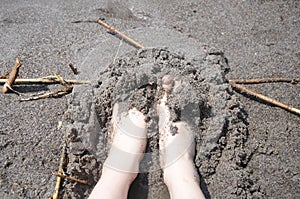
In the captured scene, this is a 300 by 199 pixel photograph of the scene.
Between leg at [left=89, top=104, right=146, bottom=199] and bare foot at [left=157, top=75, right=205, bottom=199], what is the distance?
0.34 feet

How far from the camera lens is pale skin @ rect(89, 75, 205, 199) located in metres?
1.34

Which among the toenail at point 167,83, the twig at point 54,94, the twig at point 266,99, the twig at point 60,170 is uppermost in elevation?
the toenail at point 167,83

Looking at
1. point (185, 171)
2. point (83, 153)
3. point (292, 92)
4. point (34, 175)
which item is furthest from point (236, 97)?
point (34, 175)

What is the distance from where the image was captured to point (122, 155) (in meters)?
1.49

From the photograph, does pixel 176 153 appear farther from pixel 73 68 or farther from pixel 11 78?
pixel 11 78

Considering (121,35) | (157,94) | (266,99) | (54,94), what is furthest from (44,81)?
(266,99)

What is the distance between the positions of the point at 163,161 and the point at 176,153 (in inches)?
2.9

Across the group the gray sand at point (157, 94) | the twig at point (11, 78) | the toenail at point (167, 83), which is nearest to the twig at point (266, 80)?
the gray sand at point (157, 94)

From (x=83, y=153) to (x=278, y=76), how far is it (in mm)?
1154

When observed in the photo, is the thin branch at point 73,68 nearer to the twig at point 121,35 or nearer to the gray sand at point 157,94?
the gray sand at point 157,94

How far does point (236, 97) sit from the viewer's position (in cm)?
173

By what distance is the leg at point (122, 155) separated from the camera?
135 cm

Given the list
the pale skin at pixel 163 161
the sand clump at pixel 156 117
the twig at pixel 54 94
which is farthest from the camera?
the twig at pixel 54 94

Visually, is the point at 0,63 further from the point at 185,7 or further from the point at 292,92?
the point at 292,92
